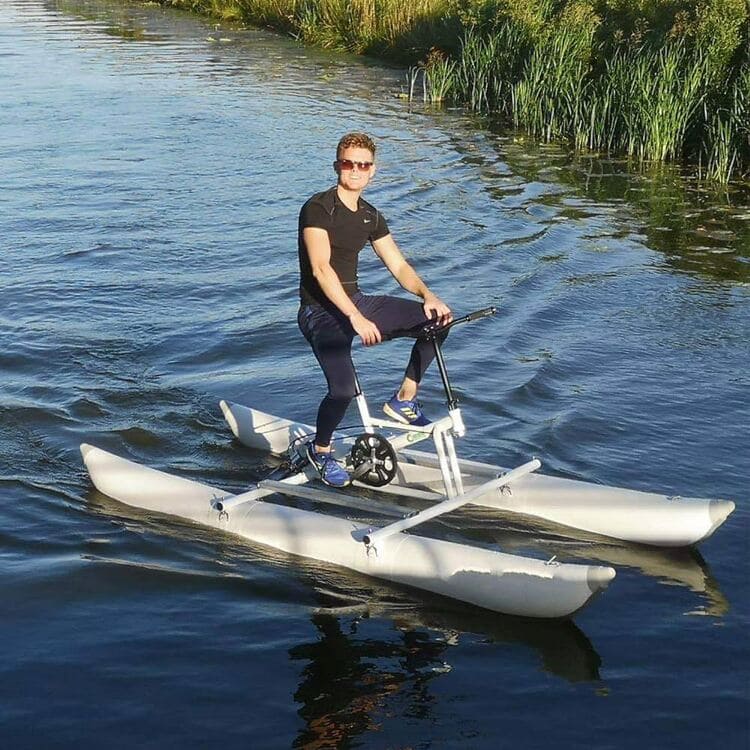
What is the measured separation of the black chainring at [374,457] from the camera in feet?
27.7

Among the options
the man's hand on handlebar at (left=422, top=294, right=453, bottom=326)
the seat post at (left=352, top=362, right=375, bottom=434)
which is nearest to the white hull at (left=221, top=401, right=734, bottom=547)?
the seat post at (left=352, top=362, right=375, bottom=434)

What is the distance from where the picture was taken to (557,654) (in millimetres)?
6785

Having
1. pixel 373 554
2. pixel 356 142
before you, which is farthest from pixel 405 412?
pixel 356 142

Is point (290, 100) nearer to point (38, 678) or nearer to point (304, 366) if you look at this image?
point (304, 366)

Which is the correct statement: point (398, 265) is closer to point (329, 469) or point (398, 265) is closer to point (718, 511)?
point (329, 469)

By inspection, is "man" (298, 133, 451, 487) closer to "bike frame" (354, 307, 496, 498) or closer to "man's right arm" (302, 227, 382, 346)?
"man's right arm" (302, 227, 382, 346)

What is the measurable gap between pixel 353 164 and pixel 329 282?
0.72 meters

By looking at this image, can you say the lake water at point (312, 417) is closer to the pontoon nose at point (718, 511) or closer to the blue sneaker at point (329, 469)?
the pontoon nose at point (718, 511)

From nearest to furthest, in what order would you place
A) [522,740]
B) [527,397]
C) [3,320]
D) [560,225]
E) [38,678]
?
[522,740]
[38,678]
[527,397]
[3,320]
[560,225]

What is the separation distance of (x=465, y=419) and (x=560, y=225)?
816 centimetres

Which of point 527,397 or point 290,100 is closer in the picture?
point 527,397

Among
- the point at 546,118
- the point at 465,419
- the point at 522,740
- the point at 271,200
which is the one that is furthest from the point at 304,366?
the point at 546,118

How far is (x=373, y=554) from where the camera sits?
7484 millimetres

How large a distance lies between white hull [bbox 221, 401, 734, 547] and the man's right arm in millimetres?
1371
